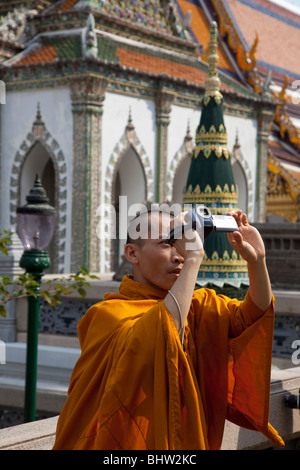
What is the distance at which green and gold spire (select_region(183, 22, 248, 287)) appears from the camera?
18.4ft

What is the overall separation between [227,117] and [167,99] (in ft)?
5.71

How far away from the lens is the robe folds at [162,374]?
8.47ft

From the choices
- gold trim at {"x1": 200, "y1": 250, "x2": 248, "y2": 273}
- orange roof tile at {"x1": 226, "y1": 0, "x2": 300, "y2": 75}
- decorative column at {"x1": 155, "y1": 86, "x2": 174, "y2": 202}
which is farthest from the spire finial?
orange roof tile at {"x1": 226, "y1": 0, "x2": 300, "y2": 75}

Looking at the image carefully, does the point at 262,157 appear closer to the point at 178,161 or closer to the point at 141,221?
the point at 178,161

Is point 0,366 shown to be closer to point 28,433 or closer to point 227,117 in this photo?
point 28,433

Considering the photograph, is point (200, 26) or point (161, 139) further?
point (200, 26)

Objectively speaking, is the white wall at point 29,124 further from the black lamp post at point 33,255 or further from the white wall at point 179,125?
the black lamp post at point 33,255

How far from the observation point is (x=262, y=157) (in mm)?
14398

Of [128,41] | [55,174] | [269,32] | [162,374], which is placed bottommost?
[162,374]

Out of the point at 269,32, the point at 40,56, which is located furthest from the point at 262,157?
the point at 269,32

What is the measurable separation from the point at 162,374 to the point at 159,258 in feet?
1.53

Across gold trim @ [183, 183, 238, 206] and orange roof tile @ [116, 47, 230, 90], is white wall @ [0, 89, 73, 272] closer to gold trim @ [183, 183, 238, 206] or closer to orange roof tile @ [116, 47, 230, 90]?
orange roof tile @ [116, 47, 230, 90]

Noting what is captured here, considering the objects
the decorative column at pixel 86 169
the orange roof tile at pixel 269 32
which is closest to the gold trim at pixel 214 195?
the decorative column at pixel 86 169
